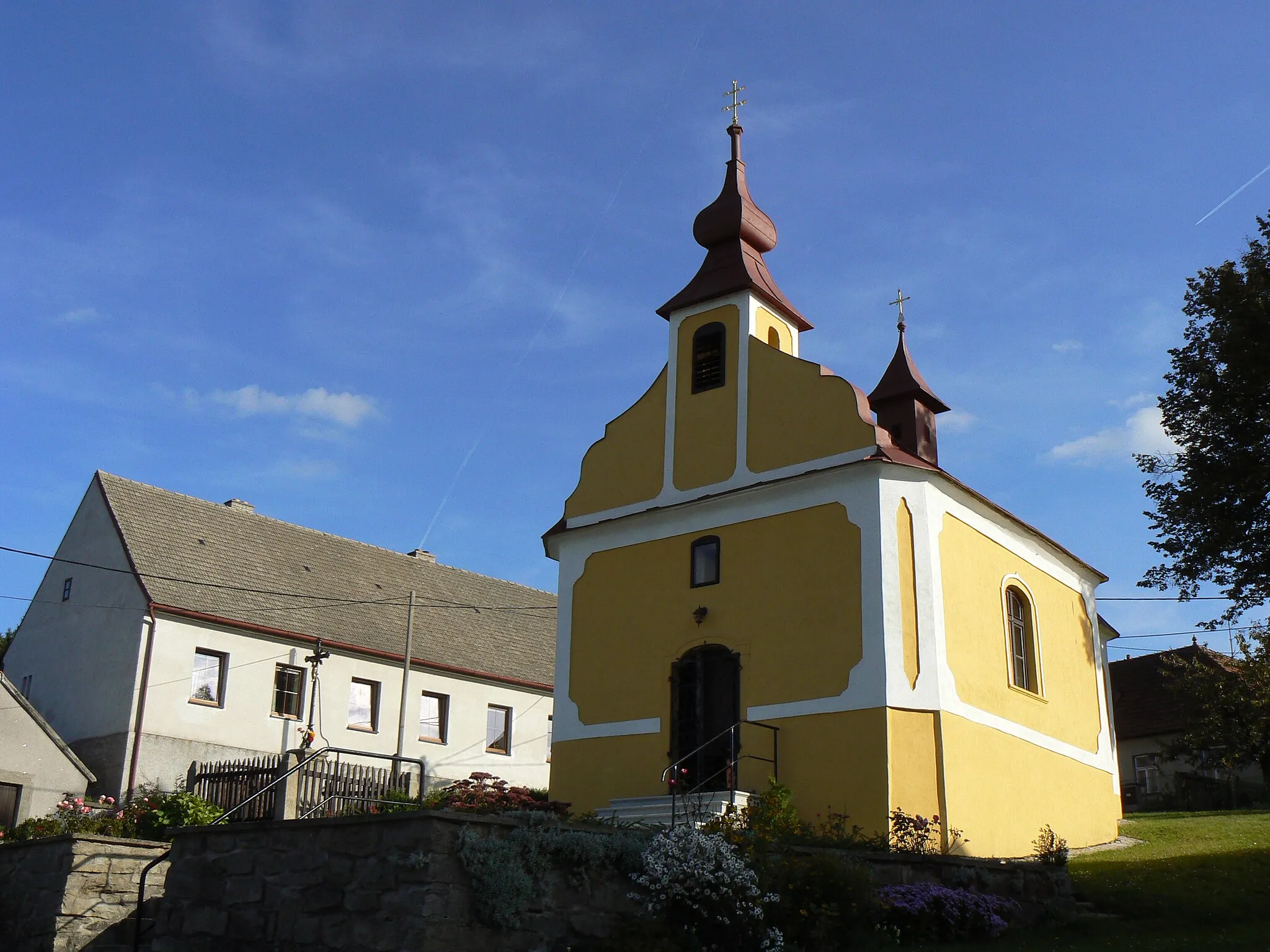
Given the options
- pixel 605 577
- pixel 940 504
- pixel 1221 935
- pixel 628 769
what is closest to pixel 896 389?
pixel 940 504

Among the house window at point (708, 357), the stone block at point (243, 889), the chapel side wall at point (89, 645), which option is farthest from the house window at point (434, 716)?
the stone block at point (243, 889)

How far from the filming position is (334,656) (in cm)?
3291

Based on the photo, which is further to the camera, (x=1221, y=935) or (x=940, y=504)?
(x=940, y=504)

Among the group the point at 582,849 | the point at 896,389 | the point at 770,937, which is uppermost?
the point at 896,389

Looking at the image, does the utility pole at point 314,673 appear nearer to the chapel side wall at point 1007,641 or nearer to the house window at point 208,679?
the house window at point 208,679

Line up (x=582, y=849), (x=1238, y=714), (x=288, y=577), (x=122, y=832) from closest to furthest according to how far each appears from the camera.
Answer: (x=582, y=849) < (x=122, y=832) < (x=1238, y=714) < (x=288, y=577)

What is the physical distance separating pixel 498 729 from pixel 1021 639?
57.8 ft

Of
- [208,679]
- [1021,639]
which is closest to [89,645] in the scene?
[208,679]

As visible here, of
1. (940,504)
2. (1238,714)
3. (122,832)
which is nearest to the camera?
(940,504)

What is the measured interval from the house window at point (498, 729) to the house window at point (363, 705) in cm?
354

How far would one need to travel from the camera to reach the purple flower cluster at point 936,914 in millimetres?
13969

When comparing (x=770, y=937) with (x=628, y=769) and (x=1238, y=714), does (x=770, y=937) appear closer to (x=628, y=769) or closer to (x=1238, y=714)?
(x=628, y=769)

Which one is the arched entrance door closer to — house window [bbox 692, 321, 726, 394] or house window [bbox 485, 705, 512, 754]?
house window [bbox 692, 321, 726, 394]

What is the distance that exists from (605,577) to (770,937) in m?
10.9
